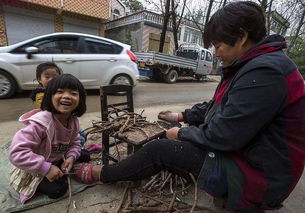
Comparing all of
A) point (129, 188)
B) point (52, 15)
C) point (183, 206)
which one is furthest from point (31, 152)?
point (52, 15)

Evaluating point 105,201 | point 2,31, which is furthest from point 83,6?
point 105,201

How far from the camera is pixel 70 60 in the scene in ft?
16.2

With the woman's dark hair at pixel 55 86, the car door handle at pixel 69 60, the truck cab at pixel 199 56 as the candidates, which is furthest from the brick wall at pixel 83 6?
the woman's dark hair at pixel 55 86

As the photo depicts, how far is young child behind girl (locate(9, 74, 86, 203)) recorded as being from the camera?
1520 mm

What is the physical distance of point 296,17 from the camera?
14.6 meters

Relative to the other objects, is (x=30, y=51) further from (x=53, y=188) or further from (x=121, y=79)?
(x=53, y=188)

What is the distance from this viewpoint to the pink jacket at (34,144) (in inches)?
58.7

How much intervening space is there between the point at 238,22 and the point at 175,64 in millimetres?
9412

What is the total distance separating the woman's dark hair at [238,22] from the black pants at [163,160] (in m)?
0.73

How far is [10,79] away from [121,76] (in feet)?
8.42

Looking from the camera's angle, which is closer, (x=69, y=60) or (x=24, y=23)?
(x=69, y=60)

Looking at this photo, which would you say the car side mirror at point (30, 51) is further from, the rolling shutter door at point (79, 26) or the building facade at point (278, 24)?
the building facade at point (278, 24)

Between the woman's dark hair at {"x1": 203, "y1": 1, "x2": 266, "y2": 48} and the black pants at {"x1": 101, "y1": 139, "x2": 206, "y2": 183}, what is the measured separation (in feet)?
2.38

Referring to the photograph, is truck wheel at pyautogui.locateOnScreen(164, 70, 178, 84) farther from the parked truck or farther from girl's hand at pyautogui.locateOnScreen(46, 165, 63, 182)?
girl's hand at pyautogui.locateOnScreen(46, 165, 63, 182)
